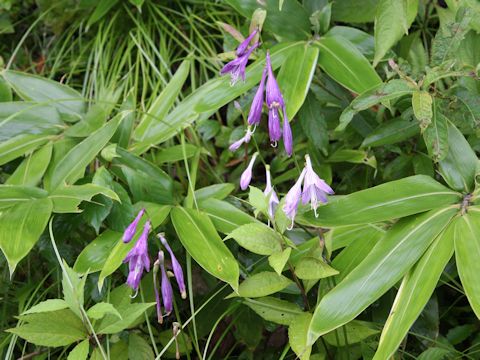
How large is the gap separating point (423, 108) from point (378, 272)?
0.29m

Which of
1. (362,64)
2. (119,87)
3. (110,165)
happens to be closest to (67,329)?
(110,165)

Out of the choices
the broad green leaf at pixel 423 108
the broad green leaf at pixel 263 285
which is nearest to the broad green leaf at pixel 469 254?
the broad green leaf at pixel 423 108

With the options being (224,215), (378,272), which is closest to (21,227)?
(224,215)

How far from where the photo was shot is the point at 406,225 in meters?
0.97

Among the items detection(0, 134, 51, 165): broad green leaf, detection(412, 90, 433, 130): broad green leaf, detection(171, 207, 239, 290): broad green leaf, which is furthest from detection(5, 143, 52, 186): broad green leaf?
detection(412, 90, 433, 130): broad green leaf

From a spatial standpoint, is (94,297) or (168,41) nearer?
(94,297)

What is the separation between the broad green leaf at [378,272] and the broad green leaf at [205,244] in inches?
6.5

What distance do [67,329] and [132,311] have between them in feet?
0.37

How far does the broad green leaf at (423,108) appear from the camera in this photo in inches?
38.7

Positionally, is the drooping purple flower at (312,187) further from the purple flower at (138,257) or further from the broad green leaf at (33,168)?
the broad green leaf at (33,168)

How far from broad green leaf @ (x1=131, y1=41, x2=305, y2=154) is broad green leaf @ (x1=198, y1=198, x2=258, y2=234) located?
188 mm

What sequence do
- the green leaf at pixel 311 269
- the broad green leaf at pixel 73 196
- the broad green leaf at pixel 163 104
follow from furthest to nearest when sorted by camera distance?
the broad green leaf at pixel 163 104
the broad green leaf at pixel 73 196
the green leaf at pixel 311 269

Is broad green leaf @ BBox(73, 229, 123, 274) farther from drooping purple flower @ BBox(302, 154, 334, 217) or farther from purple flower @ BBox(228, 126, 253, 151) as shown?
drooping purple flower @ BBox(302, 154, 334, 217)

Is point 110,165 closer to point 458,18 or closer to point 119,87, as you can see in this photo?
point 119,87
